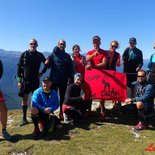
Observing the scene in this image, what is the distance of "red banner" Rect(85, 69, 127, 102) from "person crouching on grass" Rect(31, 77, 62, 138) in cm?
201

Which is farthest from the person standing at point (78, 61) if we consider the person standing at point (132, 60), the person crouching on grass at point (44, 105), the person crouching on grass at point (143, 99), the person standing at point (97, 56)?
the person crouching on grass at point (143, 99)

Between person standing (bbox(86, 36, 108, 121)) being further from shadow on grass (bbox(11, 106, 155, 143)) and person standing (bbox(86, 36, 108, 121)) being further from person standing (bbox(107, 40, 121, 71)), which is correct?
shadow on grass (bbox(11, 106, 155, 143))

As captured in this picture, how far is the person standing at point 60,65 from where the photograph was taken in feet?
42.1

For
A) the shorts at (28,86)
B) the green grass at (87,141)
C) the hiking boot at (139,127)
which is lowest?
the green grass at (87,141)

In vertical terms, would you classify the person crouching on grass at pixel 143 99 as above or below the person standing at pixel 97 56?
below

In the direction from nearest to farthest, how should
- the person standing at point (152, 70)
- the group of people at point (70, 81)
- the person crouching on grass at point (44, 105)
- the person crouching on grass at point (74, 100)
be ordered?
the person crouching on grass at point (44, 105), the group of people at point (70, 81), the person standing at point (152, 70), the person crouching on grass at point (74, 100)

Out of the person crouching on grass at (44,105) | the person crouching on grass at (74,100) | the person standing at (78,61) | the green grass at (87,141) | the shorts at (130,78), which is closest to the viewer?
the green grass at (87,141)

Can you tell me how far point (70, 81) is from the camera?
525 inches

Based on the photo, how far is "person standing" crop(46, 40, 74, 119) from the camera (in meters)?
12.8

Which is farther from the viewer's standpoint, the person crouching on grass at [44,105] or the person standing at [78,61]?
the person standing at [78,61]

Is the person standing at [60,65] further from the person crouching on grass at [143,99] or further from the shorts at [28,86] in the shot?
the person crouching on grass at [143,99]

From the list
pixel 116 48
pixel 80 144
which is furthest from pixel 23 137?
pixel 116 48

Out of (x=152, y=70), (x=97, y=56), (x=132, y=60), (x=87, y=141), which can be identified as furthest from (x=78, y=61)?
(x=87, y=141)

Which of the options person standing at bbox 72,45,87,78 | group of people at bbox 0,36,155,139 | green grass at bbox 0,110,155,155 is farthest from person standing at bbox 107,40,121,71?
green grass at bbox 0,110,155,155
